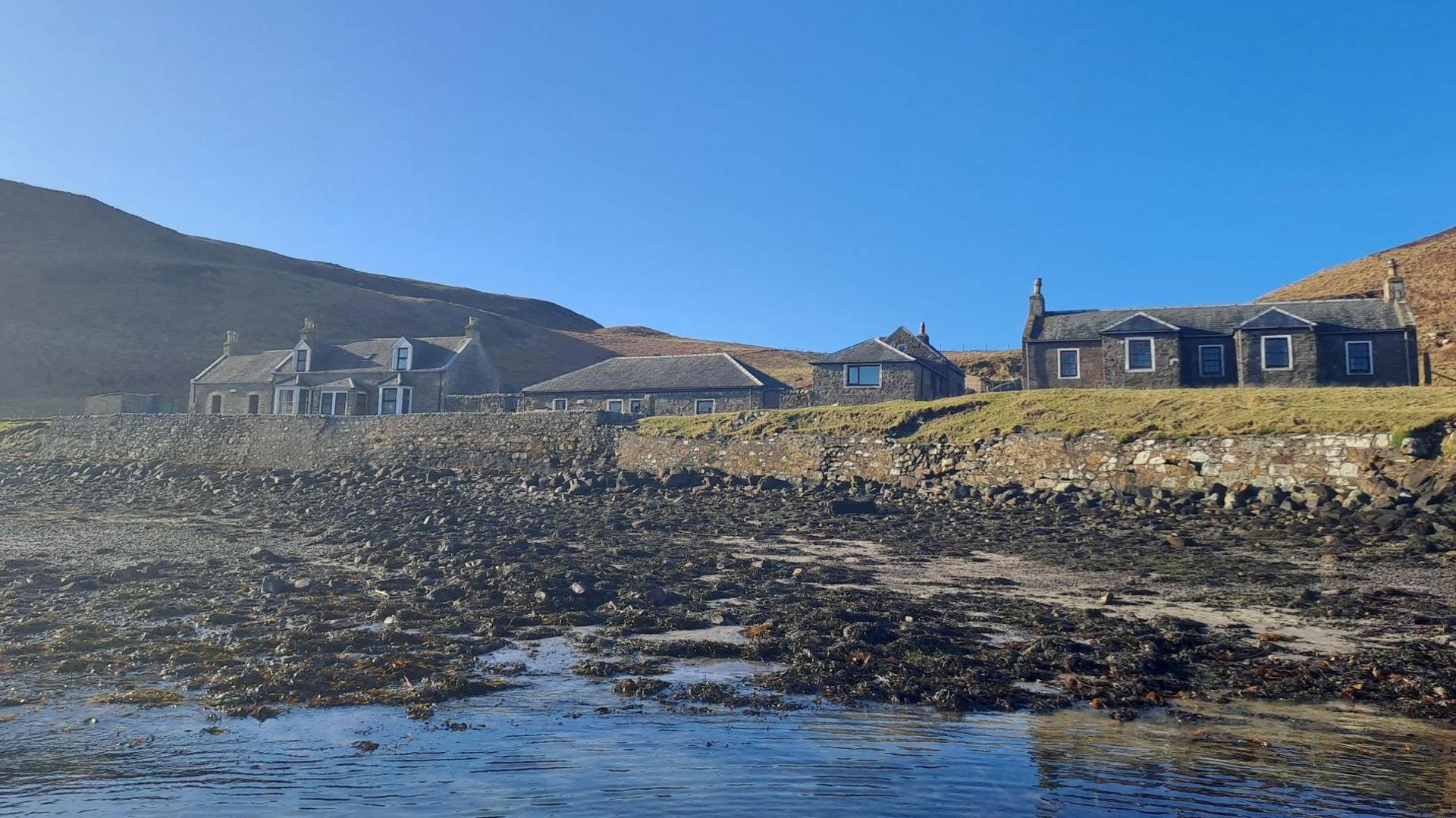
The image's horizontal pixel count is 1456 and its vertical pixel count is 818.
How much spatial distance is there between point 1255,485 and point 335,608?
72.8ft

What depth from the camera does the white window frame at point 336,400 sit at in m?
55.8

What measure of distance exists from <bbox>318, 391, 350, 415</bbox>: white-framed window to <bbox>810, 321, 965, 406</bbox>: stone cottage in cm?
2733

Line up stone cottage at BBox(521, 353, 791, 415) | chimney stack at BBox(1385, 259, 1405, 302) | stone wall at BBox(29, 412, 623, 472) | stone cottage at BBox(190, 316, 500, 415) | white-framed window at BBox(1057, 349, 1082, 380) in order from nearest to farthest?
chimney stack at BBox(1385, 259, 1405, 302)
stone wall at BBox(29, 412, 623, 472)
white-framed window at BBox(1057, 349, 1082, 380)
stone cottage at BBox(521, 353, 791, 415)
stone cottage at BBox(190, 316, 500, 415)

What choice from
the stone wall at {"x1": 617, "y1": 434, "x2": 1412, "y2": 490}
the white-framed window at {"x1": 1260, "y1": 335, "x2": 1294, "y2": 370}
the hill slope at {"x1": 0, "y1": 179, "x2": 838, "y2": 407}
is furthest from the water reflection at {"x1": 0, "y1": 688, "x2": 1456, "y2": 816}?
the hill slope at {"x1": 0, "y1": 179, "x2": 838, "y2": 407}

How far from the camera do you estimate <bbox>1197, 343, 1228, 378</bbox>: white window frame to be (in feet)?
136

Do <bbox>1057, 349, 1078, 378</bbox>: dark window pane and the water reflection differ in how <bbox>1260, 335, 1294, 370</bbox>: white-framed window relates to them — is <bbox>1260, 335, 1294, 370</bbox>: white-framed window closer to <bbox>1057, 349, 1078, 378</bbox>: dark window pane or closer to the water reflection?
<bbox>1057, 349, 1078, 378</bbox>: dark window pane

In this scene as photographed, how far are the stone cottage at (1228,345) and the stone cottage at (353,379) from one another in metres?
32.1

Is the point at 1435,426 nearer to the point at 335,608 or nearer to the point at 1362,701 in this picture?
the point at 1362,701

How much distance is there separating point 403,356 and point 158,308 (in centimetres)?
6107

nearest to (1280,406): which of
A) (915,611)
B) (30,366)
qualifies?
(915,611)

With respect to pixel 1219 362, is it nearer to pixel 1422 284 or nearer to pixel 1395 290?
pixel 1395 290

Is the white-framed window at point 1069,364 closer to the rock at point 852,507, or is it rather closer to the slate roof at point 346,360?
the rock at point 852,507

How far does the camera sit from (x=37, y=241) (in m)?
121

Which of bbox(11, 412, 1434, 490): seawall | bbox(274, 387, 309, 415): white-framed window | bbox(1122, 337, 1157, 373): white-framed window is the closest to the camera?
bbox(11, 412, 1434, 490): seawall
